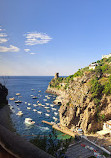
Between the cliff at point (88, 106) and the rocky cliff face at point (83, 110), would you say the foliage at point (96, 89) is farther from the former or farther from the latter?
the rocky cliff face at point (83, 110)

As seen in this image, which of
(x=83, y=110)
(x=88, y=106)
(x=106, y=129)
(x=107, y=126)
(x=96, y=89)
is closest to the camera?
(x=106, y=129)

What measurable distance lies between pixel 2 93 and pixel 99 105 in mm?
28509

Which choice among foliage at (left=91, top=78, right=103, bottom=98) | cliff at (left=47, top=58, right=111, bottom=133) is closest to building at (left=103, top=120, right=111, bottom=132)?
cliff at (left=47, top=58, right=111, bottom=133)

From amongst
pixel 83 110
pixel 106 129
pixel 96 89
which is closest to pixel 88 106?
pixel 83 110

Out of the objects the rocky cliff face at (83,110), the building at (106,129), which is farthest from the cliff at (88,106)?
the building at (106,129)

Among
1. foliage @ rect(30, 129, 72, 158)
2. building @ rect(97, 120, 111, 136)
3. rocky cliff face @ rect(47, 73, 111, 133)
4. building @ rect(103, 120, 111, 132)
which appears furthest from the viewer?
rocky cliff face @ rect(47, 73, 111, 133)

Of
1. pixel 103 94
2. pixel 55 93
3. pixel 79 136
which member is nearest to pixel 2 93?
pixel 79 136

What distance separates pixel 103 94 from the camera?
3105 cm

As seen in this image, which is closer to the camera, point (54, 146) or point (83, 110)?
point (54, 146)

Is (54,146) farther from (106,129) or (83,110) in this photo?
(83,110)

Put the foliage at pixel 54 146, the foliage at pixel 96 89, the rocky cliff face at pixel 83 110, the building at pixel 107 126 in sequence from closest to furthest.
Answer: the foliage at pixel 54 146 < the building at pixel 107 126 < the rocky cliff face at pixel 83 110 < the foliage at pixel 96 89

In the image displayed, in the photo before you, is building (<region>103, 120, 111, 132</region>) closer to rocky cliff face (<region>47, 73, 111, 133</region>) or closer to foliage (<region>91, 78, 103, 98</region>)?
rocky cliff face (<region>47, 73, 111, 133</region>)

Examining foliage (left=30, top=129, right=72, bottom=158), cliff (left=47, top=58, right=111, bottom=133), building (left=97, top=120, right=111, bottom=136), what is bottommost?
building (left=97, top=120, right=111, bottom=136)

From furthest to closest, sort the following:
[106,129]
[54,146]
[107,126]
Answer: [107,126], [106,129], [54,146]
